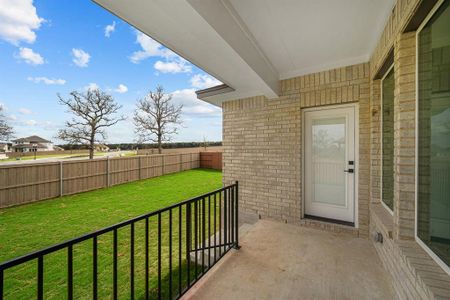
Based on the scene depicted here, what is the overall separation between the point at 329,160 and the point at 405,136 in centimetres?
177

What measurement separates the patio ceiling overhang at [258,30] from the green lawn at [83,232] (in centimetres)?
280

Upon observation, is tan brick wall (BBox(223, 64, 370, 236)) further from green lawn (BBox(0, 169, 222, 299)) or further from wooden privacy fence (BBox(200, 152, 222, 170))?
wooden privacy fence (BBox(200, 152, 222, 170))

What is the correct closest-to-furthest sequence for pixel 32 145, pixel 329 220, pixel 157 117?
pixel 329 220
pixel 157 117
pixel 32 145

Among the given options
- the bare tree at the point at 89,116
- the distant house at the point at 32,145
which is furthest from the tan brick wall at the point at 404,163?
the distant house at the point at 32,145

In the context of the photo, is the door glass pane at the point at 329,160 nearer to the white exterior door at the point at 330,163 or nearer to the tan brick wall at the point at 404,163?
the white exterior door at the point at 330,163

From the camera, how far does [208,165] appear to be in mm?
14672

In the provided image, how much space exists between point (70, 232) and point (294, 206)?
4.59 meters

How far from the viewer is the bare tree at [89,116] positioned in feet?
37.8

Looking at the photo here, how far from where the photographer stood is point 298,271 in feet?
7.20

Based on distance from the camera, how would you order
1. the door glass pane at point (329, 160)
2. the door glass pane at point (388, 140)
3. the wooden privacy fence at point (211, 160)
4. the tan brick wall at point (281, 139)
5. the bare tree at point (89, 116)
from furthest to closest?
the wooden privacy fence at point (211, 160) < the bare tree at point (89, 116) < the door glass pane at point (329, 160) < the tan brick wall at point (281, 139) < the door glass pane at point (388, 140)

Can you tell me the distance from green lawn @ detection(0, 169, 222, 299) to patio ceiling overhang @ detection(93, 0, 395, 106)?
280cm

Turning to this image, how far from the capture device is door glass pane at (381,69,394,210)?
2446mm

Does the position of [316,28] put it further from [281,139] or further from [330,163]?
[330,163]

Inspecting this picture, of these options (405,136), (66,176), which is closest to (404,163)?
(405,136)
